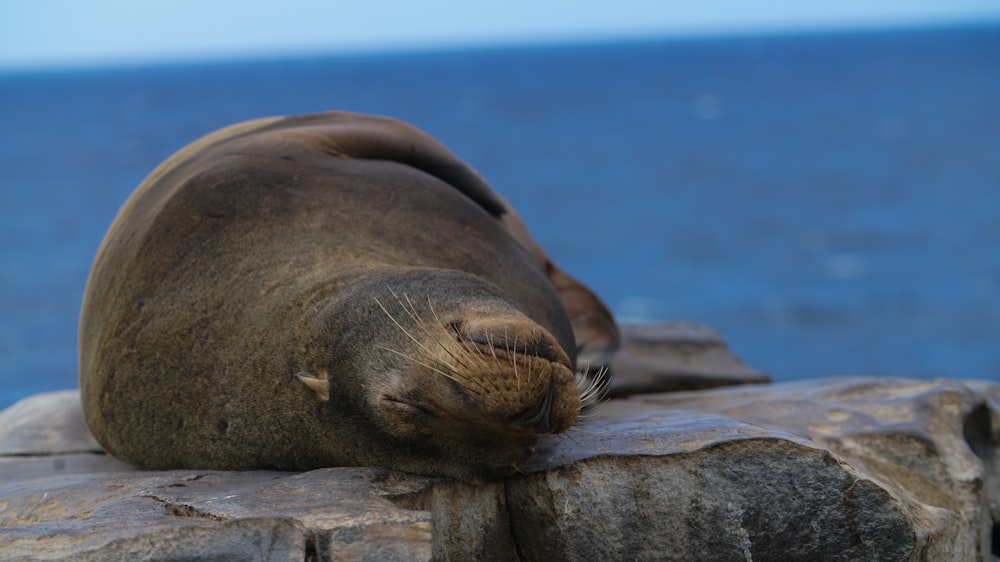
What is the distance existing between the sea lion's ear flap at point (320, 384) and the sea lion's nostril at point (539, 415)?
64cm

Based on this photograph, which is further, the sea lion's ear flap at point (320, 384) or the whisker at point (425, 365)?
the sea lion's ear flap at point (320, 384)

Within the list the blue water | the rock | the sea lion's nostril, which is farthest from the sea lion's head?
the blue water

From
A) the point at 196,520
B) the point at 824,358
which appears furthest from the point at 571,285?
the point at 824,358

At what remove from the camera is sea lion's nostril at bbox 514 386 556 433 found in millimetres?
3461

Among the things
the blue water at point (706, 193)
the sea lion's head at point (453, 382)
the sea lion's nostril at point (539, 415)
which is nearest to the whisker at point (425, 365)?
the sea lion's head at point (453, 382)

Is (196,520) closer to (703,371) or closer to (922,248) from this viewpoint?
(703,371)

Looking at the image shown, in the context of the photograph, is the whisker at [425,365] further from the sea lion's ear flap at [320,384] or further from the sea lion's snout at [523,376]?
the sea lion's ear flap at [320,384]

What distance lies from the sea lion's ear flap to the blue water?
1496 centimetres

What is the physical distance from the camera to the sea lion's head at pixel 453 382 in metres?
3.44

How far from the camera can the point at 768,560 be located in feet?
11.8

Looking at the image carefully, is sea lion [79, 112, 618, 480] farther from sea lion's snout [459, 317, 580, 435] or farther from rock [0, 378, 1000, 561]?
rock [0, 378, 1000, 561]

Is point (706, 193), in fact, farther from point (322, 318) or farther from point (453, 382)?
point (453, 382)

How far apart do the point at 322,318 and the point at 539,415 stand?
84cm

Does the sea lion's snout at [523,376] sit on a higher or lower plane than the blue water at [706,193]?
lower
